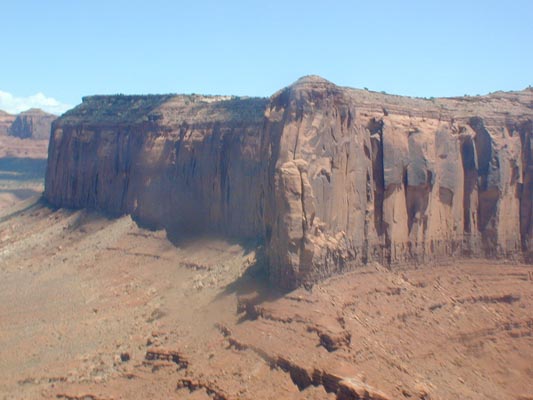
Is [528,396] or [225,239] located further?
[225,239]

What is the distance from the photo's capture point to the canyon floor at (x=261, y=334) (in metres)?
23.0

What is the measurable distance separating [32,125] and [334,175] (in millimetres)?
110229

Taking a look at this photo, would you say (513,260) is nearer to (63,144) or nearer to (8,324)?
(8,324)

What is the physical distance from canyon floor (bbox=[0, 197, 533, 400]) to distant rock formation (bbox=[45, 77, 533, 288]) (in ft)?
4.62

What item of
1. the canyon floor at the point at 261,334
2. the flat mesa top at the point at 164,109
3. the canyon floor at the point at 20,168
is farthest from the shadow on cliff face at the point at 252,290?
the canyon floor at the point at 20,168

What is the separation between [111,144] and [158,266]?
697 inches

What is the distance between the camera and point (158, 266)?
138ft

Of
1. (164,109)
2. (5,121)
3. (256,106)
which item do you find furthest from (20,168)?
(256,106)

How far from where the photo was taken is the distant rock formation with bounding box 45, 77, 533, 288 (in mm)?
27578

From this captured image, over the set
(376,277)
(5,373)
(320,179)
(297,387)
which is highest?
(320,179)

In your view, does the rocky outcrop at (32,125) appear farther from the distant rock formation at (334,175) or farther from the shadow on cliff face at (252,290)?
the shadow on cliff face at (252,290)

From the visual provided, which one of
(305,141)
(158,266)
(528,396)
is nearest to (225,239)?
(158,266)

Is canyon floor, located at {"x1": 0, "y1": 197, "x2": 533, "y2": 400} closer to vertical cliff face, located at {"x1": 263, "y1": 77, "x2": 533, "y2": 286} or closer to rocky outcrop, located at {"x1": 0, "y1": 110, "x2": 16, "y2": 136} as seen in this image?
A: vertical cliff face, located at {"x1": 263, "y1": 77, "x2": 533, "y2": 286}

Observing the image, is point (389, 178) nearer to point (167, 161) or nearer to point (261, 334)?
point (261, 334)
